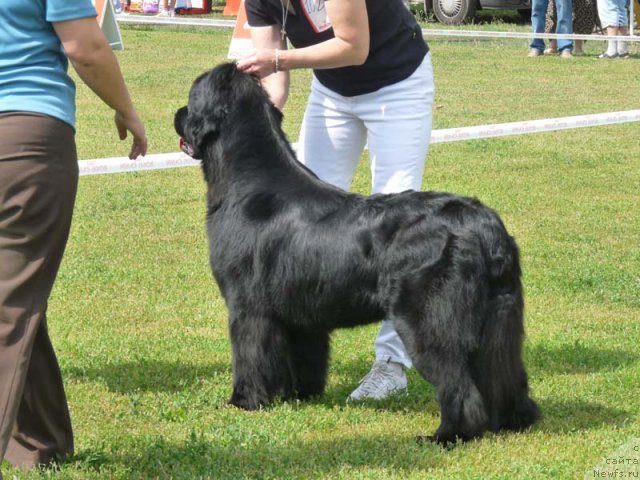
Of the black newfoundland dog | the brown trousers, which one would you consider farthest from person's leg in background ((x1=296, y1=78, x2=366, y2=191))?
the brown trousers

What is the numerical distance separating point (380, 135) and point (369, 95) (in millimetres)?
195

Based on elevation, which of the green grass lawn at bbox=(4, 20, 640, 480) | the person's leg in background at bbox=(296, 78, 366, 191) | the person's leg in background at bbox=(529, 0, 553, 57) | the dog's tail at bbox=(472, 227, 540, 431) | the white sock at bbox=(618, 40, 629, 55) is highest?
the person's leg in background at bbox=(296, 78, 366, 191)

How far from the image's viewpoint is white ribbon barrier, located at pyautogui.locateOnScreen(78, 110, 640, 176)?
697 centimetres

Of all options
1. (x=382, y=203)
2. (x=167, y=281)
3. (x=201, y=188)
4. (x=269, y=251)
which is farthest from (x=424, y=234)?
(x=201, y=188)

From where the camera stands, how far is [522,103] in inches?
571

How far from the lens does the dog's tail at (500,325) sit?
14.1 feet

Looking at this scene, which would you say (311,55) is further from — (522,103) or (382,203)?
(522,103)

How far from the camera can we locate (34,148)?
11.3ft

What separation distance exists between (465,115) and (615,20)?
6.11 m

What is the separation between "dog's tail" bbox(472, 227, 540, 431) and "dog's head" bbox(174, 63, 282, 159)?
1.26 metres

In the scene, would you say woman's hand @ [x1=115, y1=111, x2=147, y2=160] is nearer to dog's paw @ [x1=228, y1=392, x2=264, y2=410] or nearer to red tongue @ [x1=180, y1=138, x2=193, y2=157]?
red tongue @ [x1=180, y1=138, x2=193, y2=157]

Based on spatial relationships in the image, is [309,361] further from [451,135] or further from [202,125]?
[451,135]

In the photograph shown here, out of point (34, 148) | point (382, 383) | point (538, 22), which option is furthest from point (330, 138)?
point (538, 22)

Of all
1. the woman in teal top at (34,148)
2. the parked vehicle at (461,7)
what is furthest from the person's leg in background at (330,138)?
the parked vehicle at (461,7)
